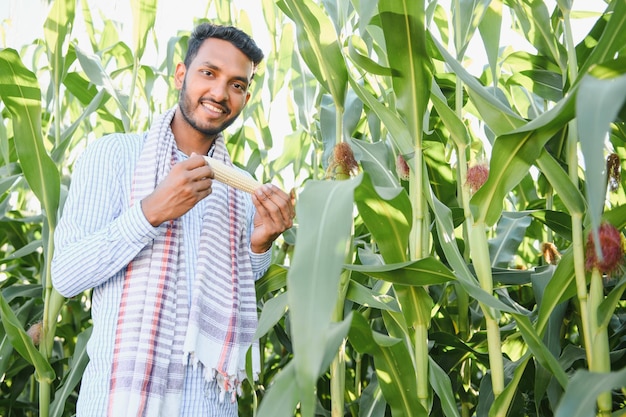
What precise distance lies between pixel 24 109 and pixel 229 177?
543 millimetres

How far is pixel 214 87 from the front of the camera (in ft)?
4.74

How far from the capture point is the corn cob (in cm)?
123

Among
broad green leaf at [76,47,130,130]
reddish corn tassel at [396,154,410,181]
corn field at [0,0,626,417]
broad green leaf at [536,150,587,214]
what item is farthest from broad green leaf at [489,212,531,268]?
broad green leaf at [76,47,130,130]

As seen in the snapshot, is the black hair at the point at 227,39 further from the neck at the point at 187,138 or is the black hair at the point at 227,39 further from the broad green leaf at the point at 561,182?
the broad green leaf at the point at 561,182

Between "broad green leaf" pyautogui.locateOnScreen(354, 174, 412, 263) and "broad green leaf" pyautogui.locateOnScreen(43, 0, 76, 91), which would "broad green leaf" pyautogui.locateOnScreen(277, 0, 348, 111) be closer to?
"broad green leaf" pyautogui.locateOnScreen(354, 174, 412, 263)

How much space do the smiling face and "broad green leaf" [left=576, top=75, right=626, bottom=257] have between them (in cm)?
92

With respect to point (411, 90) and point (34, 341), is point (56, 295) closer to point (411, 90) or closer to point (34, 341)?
point (34, 341)

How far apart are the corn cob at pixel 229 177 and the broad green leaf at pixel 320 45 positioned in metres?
0.24

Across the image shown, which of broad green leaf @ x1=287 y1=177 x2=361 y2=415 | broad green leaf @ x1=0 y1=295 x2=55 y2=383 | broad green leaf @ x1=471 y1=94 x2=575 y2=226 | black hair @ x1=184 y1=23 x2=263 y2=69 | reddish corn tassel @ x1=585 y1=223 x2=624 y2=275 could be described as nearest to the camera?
broad green leaf @ x1=287 y1=177 x2=361 y2=415

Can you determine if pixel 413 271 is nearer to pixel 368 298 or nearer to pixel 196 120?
pixel 368 298

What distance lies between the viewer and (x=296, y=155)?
6.81 feet

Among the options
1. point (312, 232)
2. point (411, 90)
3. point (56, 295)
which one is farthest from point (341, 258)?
point (56, 295)

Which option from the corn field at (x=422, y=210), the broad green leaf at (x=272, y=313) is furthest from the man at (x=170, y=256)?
the broad green leaf at (x=272, y=313)

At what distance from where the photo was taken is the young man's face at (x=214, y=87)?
144cm
